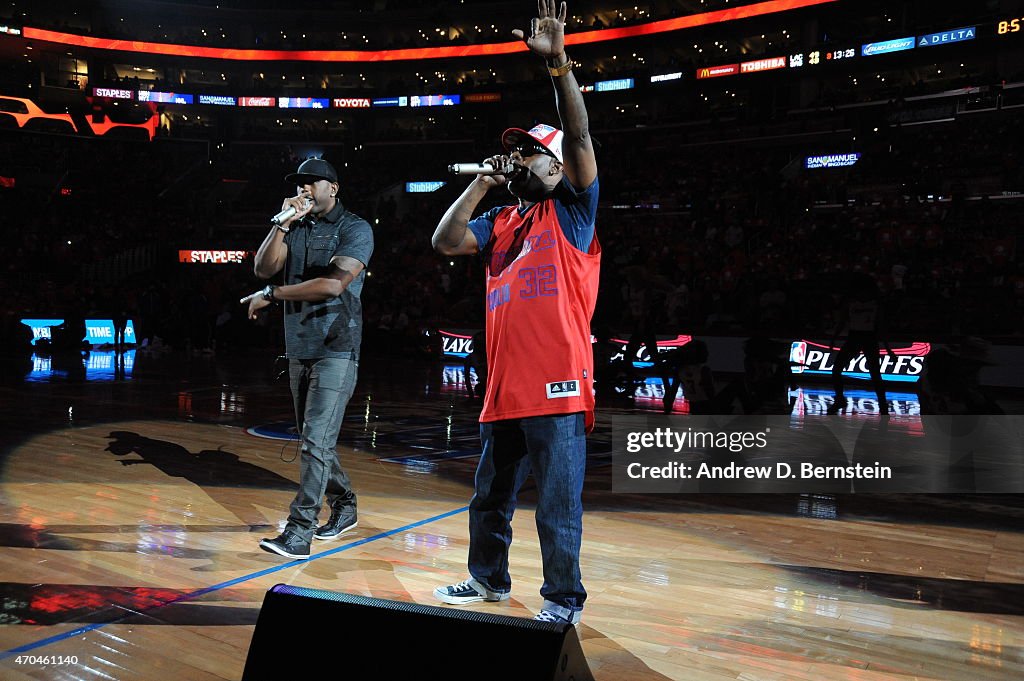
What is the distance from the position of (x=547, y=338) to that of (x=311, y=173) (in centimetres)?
194

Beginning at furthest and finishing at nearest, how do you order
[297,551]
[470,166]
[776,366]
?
[776,366]
[297,551]
[470,166]

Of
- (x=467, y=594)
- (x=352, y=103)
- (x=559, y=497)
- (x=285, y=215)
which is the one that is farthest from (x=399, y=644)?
(x=352, y=103)

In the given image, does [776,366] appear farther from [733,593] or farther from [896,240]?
[896,240]

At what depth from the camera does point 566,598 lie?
316 centimetres

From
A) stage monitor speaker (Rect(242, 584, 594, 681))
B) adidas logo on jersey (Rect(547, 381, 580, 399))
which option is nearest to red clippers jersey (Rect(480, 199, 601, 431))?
adidas logo on jersey (Rect(547, 381, 580, 399))

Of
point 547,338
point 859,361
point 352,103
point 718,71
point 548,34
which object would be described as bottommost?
point 859,361

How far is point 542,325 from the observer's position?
3.21 meters

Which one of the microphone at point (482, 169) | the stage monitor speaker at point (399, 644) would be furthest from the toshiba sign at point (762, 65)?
the stage monitor speaker at point (399, 644)

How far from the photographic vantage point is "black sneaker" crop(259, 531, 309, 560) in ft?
13.7

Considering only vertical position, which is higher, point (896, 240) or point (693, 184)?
point (693, 184)

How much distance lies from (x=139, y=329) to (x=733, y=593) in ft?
67.3

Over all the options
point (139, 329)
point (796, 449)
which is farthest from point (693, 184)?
point (796, 449)

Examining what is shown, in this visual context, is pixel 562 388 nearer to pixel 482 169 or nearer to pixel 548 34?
pixel 482 169

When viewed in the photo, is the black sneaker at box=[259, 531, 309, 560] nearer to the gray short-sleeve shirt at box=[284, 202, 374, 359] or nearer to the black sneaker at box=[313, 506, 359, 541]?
the black sneaker at box=[313, 506, 359, 541]
